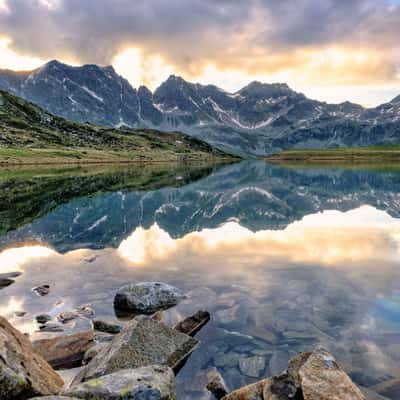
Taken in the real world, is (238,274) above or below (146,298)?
below

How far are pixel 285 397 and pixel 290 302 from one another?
33.0 feet

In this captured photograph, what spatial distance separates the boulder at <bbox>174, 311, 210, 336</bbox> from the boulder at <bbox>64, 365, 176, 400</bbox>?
5.84 meters

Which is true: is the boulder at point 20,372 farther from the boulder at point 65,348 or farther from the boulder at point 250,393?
the boulder at point 250,393

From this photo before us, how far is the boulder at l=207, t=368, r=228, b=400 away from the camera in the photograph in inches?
492

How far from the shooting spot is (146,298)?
20.3 metres

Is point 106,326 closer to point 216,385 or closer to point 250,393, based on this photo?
point 216,385

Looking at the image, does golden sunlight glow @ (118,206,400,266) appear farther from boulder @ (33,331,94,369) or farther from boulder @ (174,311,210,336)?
boulder @ (33,331,94,369)

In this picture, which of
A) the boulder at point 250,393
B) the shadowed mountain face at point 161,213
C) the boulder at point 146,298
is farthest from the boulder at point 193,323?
the shadowed mountain face at point 161,213

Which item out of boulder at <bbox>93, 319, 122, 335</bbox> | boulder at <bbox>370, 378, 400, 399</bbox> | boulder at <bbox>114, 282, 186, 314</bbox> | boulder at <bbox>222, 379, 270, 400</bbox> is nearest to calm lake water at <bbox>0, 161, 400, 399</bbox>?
boulder at <bbox>370, 378, 400, 399</bbox>

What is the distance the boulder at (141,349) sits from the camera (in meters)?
12.4

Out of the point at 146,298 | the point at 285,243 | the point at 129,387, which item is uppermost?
the point at 129,387

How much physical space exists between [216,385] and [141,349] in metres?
2.99

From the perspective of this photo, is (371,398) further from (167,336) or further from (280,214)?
(280,214)

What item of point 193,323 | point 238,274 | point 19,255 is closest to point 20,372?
point 193,323
